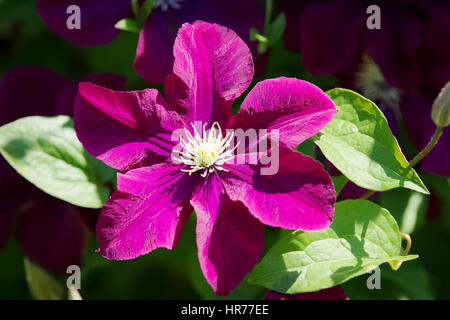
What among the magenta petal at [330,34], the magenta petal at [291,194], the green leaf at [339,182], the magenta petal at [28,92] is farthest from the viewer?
the magenta petal at [28,92]

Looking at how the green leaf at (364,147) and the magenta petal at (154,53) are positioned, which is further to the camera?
the magenta petal at (154,53)

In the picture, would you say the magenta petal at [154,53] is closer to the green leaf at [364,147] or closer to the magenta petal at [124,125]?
the magenta petal at [124,125]

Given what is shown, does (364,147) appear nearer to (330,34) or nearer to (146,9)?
(330,34)

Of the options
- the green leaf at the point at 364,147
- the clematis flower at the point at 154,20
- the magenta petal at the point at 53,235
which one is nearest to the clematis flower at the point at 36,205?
the magenta petal at the point at 53,235

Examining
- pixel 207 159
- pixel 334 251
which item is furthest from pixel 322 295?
pixel 207 159

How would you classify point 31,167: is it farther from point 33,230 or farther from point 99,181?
point 33,230

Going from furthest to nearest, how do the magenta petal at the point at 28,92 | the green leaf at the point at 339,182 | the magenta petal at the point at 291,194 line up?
the magenta petal at the point at 28,92 → the green leaf at the point at 339,182 → the magenta petal at the point at 291,194
